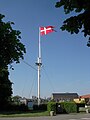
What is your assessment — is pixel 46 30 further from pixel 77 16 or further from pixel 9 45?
pixel 77 16

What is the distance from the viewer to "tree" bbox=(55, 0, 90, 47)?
7273 mm

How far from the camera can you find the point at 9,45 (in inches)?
429

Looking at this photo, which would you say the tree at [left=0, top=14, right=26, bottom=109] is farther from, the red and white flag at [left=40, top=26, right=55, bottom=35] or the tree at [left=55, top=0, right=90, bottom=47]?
the red and white flag at [left=40, top=26, right=55, bottom=35]

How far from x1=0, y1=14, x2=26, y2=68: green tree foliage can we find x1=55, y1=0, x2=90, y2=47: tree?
3335 mm

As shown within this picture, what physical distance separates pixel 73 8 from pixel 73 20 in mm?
259

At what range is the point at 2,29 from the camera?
10.6 metres

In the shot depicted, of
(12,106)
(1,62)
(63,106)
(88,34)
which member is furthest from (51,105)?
(88,34)

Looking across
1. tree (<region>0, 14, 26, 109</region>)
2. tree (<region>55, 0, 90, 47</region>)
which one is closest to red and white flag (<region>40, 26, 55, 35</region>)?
tree (<region>0, 14, 26, 109</region>)

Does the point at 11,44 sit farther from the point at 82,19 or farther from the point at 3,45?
the point at 82,19

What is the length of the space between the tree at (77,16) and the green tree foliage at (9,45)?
3335mm

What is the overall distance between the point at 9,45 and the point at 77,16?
13.0 feet

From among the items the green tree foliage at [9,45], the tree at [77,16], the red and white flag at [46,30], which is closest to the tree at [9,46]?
the green tree foliage at [9,45]

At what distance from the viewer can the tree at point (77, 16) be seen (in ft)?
23.9

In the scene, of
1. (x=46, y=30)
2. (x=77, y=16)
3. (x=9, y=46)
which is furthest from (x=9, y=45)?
(x=46, y=30)
